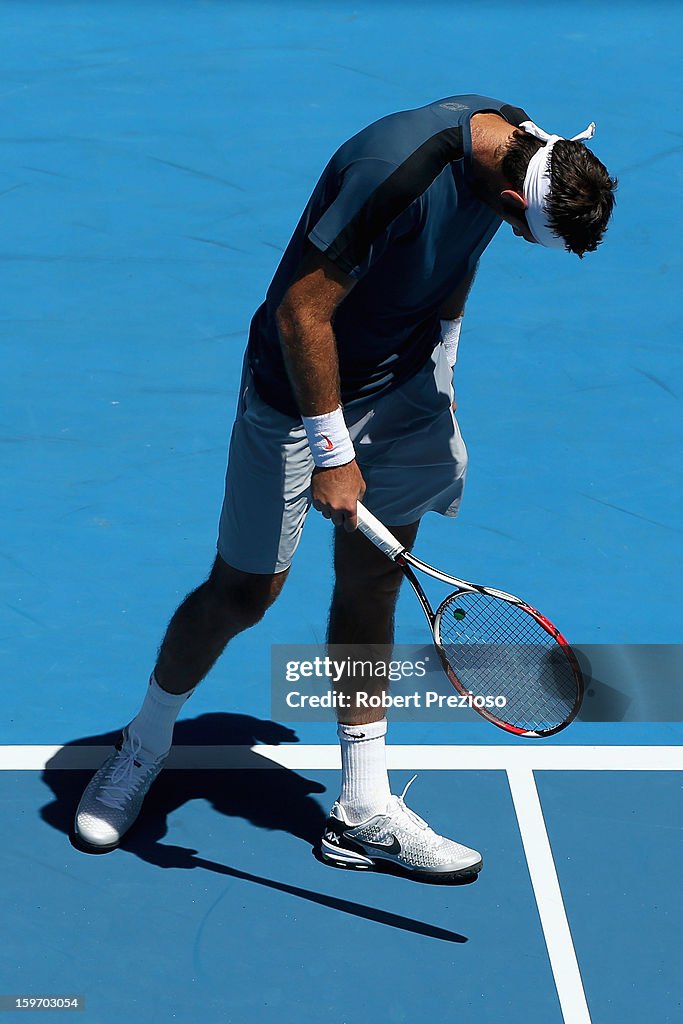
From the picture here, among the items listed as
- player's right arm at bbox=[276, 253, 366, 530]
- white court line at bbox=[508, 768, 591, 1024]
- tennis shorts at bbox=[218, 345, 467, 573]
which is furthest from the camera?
tennis shorts at bbox=[218, 345, 467, 573]

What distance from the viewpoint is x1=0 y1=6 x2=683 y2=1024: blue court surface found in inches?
149

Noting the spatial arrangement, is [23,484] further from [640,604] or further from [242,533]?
[640,604]

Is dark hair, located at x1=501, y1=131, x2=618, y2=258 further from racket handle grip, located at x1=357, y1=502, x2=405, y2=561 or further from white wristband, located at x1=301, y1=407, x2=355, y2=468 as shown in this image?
racket handle grip, located at x1=357, y1=502, x2=405, y2=561

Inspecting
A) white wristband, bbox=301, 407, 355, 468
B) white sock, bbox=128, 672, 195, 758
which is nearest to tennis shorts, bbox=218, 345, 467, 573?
white wristband, bbox=301, 407, 355, 468

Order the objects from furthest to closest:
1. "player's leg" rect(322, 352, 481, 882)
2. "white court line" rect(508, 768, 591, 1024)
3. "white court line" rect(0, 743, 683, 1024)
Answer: "white court line" rect(0, 743, 683, 1024) < "player's leg" rect(322, 352, 481, 882) < "white court line" rect(508, 768, 591, 1024)

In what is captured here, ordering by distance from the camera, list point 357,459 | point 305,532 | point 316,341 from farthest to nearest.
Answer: point 305,532, point 357,459, point 316,341

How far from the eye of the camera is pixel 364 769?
13.3 ft

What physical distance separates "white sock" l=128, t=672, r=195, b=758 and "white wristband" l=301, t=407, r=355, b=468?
3.22 feet

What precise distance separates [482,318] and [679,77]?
322 cm

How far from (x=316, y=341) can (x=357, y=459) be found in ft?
1.89

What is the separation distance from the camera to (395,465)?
3.91m

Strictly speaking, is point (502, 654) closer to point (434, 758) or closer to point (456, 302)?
point (434, 758)

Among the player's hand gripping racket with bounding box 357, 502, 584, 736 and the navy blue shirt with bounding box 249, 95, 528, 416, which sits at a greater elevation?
the navy blue shirt with bounding box 249, 95, 528, 416

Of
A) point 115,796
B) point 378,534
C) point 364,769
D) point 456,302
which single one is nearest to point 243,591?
point 378,534
